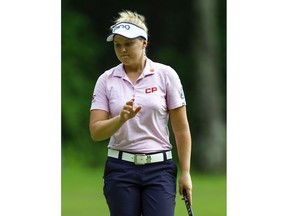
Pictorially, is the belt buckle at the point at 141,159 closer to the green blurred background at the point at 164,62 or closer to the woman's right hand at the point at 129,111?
the woman's right hand at the point at 129,111

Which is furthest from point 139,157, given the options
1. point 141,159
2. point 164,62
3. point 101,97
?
point 164,62

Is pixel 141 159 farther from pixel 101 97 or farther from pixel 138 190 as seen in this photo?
pixel 101 97

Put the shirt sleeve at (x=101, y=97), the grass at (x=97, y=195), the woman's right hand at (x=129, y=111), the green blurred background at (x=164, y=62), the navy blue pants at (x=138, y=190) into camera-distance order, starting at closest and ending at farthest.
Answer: the woman's right hand at (x=129, y=111) → the navy blue pants at (x=138, y=190) → the shirt sleeve at (x=101, y=97) → the grass at (x=97, y=195) → the green blurred background at (x=164, y=62)

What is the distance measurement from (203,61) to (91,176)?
326 centimetres

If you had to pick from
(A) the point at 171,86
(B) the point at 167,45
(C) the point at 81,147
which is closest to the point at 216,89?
(B) the point at 167,45

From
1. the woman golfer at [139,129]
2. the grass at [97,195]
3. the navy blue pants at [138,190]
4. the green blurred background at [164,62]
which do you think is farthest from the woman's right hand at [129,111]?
the green blurred background at [164,62]

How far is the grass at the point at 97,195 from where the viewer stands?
310 inches

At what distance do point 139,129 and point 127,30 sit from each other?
58 cm

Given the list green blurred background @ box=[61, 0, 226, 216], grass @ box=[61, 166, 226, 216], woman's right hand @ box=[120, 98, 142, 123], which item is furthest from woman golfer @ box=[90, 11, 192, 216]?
green blurred background @ box=[61, 0, 226, 216]

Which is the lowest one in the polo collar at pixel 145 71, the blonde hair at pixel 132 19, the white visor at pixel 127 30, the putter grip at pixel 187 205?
the putter grip at pixel 187 205

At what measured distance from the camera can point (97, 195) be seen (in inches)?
375

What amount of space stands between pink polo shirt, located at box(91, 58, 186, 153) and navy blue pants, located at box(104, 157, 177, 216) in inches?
4.6

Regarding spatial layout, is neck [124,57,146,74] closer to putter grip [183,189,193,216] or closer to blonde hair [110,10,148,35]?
blonde hair [110,10,148,35]

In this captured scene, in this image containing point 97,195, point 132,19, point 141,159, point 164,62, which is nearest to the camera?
point 141,159
